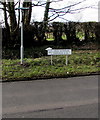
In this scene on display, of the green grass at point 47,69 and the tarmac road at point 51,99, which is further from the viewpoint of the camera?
the green grass at point 47,69

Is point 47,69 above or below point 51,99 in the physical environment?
above

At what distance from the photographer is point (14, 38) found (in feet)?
43.1

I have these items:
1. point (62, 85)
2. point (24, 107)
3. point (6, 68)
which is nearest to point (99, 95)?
point (62, 85)

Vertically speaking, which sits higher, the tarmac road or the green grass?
the green grass

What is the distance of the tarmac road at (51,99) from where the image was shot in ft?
13.2

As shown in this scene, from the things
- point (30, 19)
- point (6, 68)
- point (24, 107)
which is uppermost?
point (30, 19)

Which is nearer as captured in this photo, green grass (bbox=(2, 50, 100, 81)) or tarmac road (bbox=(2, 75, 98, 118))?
tarmac road (bbox=(2, 75, 98, 118))

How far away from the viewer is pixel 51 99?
15.8 feet

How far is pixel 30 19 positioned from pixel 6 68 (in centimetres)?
663

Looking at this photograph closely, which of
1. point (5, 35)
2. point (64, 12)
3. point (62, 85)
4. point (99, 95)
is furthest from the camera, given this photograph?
point (64, 12)

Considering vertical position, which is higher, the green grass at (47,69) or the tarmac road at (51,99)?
the green grass at (47,69)

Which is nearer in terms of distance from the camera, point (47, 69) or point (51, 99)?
point (51, 99)

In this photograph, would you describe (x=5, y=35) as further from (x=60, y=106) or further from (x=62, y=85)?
(x=60, y=106)

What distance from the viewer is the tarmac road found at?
402 cm
